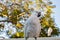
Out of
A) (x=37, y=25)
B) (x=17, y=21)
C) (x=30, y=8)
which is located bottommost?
(x=37, y=25)

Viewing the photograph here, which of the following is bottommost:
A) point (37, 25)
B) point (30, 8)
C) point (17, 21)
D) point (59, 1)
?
point (37, 25)

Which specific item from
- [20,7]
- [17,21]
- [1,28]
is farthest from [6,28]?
[20,7]

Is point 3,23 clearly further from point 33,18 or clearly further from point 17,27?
point 33,18

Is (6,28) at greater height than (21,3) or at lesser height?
lesser

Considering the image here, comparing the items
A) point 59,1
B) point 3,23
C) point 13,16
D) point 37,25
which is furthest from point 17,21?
point 37,25

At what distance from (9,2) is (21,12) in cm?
40

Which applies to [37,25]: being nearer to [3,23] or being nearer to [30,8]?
[30,8]

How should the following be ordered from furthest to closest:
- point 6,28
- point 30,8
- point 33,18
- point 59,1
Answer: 1. point 59,1
2. point 6,28
3. point 30,8
4. point 33,18

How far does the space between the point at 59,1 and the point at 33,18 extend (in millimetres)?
3642

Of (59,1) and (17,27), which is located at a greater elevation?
(59,1)

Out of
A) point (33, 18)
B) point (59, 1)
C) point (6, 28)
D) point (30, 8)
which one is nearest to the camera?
point (33, 18)

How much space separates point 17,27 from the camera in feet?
13.7

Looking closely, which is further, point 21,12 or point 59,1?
point 59,1

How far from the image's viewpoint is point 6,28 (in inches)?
170
